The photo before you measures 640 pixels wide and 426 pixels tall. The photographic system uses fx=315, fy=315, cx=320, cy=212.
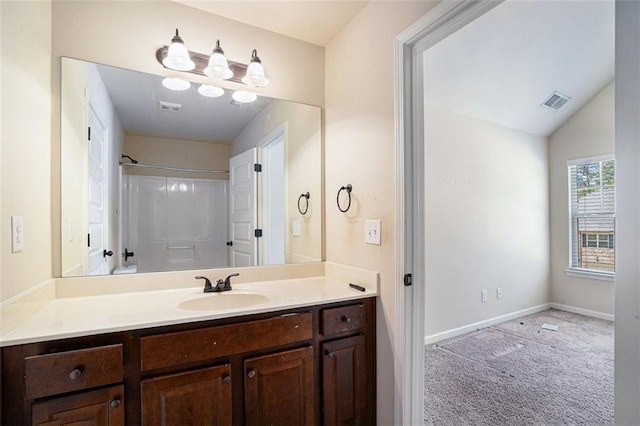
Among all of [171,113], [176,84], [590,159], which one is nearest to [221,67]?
[176,84]

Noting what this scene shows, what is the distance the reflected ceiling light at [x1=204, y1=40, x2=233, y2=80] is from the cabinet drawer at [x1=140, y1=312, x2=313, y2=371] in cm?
134

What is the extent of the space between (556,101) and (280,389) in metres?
4.20

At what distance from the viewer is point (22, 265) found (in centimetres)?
115

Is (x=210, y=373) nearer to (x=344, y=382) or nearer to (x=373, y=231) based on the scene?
(x=344, y=382)

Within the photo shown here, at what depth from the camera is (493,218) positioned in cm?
354

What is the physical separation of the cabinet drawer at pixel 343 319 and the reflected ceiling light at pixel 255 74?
1.34 m

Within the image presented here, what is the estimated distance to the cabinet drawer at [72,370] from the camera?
100cm

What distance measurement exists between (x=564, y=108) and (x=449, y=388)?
358cm

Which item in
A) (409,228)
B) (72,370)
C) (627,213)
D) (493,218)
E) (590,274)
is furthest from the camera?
(590,274)

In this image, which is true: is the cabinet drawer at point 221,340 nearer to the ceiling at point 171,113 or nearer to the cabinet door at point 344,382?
the cabinet door at point 344,382

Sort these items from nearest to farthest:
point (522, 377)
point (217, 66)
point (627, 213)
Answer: point (627, 213) < point (217, 66) < point (522, 377)

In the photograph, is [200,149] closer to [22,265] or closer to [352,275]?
[22,265]

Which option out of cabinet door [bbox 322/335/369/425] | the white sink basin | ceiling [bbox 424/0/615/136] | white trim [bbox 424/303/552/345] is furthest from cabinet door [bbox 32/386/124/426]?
ceiling [bbox 424/0/615/136]

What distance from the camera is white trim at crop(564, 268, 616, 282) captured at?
12.1 ft
